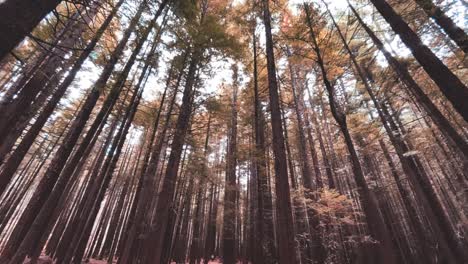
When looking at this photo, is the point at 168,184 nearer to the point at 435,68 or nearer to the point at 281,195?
the point at 281,195

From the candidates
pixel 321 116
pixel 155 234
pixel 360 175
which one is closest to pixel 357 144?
pixel 321 116

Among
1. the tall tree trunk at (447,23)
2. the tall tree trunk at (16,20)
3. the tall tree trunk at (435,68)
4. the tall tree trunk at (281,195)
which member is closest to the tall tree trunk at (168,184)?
the tall tree trunk at (281,195)

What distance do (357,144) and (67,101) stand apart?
71.8ft

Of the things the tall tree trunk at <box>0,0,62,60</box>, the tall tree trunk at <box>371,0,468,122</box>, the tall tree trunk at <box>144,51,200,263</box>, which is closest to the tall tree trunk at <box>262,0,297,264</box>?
the tall tree trunk at <box>371,0,468,122</box>

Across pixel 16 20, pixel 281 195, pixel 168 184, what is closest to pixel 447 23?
pixel 281 195

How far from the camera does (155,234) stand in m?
7.48

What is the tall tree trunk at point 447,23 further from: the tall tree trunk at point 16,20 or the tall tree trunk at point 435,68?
the tall tree trunk at point 16,20

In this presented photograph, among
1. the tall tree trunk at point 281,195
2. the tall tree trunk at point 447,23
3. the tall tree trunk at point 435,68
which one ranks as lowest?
the tall tree trunk at point 281,195

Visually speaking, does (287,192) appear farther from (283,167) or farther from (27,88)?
(27,88)

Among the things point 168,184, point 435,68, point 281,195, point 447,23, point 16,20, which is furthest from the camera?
point 168,184

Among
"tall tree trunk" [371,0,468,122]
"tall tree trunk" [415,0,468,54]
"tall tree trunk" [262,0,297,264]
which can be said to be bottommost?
"tall tree trunk" [262,0,297,264]

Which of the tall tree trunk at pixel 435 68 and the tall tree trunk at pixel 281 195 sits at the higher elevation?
the tall tree trunk at pixel 435 68

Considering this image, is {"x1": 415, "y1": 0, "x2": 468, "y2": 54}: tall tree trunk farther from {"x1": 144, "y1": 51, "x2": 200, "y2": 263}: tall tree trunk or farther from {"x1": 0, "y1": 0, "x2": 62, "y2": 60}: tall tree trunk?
{"x1": 0, "y1": 0, "x2": 62, "y2": 60}: tall tree trunk

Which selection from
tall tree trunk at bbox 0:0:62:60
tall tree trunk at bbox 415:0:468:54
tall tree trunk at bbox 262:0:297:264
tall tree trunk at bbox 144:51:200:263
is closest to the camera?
tall tree trunk at bbox 0:0:62:60
